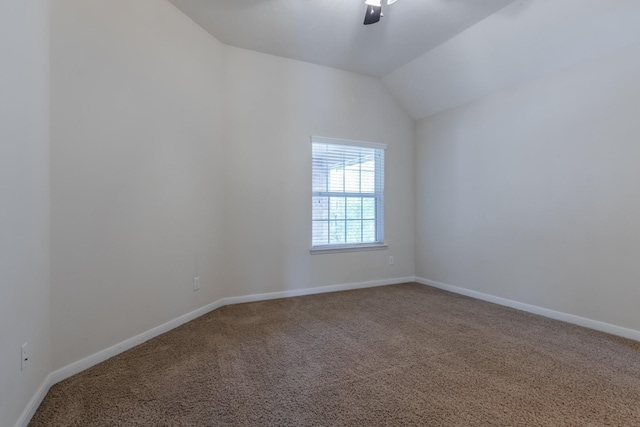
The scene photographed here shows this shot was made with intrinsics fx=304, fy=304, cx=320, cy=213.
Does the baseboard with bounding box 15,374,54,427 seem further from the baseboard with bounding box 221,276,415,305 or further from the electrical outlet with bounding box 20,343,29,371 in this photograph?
the baseboard with bounding box 221,276,415,305

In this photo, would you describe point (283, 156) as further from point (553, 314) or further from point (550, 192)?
point (553, 314)

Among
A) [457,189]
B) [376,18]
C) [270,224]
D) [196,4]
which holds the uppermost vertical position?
[196,4]

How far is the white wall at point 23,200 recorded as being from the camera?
1.30 metres

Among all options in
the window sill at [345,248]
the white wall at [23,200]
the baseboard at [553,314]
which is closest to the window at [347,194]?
the window sill at [345,248]

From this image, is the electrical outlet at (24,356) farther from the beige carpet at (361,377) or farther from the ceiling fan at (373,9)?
the ceiling fan at (373,9)

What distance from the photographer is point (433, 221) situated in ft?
13.8

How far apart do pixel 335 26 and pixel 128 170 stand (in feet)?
7.54

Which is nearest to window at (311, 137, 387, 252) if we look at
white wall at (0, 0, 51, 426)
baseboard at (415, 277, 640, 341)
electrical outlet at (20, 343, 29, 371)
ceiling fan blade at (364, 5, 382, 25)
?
baseboard at (415, 277, 640, 341)

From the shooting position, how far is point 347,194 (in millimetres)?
4027

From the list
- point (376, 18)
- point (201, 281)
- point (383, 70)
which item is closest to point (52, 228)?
point (201, 281)

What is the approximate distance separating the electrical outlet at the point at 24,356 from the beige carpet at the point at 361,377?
0.29m

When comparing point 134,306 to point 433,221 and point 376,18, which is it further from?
point 433,221

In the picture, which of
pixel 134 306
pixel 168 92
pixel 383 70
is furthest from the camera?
pixel 383 70

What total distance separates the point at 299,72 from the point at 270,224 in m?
1.88
